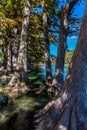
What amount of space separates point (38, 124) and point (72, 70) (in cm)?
220

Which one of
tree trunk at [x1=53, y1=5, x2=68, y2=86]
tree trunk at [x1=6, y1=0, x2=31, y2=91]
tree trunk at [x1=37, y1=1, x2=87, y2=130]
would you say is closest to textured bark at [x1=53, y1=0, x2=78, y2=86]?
tree trunk at [x1=53, y1=5, x2=68, y2=86]

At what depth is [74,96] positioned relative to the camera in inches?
391

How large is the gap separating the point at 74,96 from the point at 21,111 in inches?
158

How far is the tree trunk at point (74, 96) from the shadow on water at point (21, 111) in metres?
1.00

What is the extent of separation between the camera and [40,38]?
3188 centimetres

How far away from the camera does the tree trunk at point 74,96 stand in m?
9.62

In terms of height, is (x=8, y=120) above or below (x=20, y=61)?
below

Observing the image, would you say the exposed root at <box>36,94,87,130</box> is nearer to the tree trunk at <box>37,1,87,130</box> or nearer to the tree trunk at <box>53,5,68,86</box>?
the tree trunk at <box>37,1,87,130</box>

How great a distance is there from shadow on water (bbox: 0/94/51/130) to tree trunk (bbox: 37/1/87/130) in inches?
39.4

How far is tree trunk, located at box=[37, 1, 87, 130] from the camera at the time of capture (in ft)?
31.6

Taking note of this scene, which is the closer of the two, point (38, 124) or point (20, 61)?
point (38, 124)

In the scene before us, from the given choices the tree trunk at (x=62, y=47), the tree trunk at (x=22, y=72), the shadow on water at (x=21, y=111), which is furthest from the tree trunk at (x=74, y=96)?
the tree trunk at (x=22, y=72)

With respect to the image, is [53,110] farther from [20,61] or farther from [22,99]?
[20,61]

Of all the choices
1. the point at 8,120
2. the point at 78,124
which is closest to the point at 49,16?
the point at 8,120
